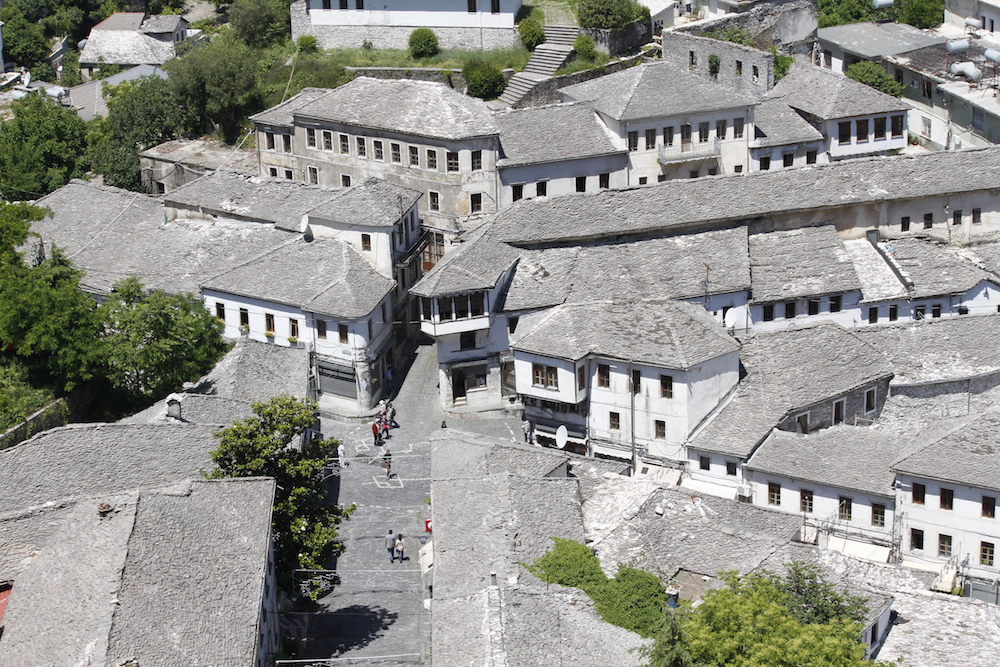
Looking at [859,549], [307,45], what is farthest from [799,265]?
[307,45]

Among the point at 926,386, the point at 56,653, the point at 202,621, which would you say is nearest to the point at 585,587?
the point at 202,621

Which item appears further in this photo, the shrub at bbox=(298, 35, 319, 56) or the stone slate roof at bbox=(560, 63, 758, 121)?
the shrub at bbox=(298, 35, 319, 56)

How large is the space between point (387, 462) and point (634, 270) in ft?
52.2

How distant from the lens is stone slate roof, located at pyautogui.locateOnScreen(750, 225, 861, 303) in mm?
80688

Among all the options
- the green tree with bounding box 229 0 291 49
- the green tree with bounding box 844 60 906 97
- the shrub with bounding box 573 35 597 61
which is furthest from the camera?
the green tree with bounding box 229 0 291 49

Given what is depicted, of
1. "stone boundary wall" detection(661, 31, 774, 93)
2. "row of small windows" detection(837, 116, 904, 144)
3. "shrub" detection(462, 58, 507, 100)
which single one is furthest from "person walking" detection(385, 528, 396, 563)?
"stone boundary wall" detection(661, 31, 774, 93)

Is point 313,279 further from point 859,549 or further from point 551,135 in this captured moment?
point 859,549

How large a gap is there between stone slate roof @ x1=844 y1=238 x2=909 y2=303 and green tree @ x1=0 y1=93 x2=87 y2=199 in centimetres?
4720

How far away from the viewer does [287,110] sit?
9244cm

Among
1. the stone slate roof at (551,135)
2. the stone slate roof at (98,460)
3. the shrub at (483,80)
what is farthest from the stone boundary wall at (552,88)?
the stone slate roof at (98,460)

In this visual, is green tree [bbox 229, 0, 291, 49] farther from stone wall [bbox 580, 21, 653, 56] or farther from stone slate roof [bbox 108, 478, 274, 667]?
stone slate roof [bbox 108, 478, 274, 667]

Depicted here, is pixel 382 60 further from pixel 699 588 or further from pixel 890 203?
pixel 699 588

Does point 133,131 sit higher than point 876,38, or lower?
lower

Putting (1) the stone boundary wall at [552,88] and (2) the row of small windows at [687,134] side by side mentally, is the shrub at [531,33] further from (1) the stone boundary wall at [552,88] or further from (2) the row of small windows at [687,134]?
(2) the row of small windows at [687,134]
